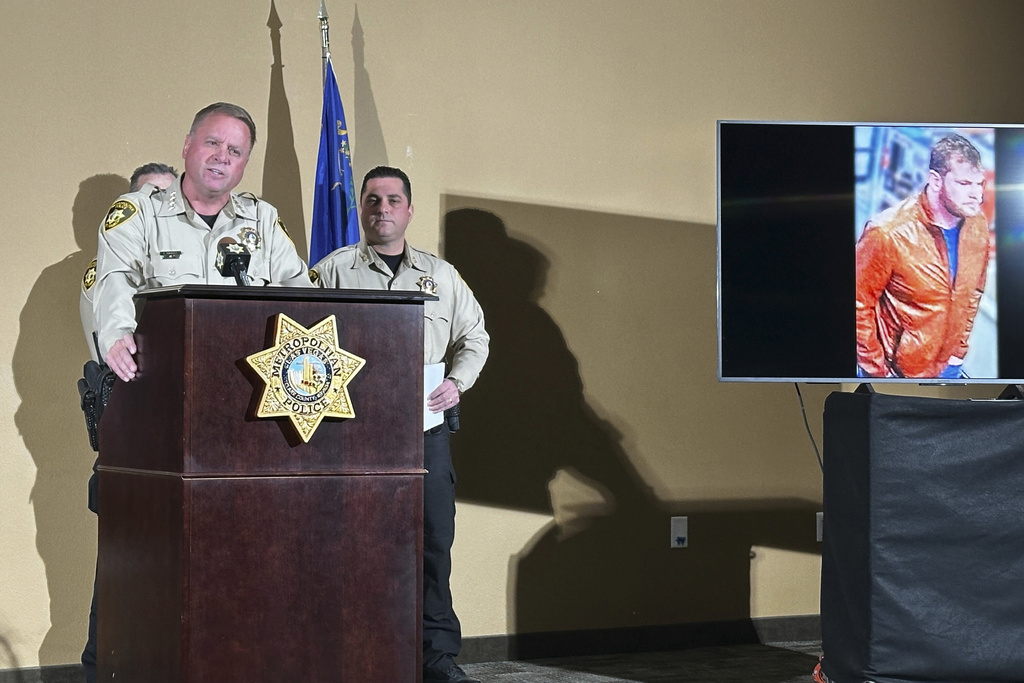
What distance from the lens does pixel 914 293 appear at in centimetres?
343

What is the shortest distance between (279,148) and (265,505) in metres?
2.08

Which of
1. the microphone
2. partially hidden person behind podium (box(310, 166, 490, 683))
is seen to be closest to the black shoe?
partially hidden person behind podium (box(310, 166, 490, 683))

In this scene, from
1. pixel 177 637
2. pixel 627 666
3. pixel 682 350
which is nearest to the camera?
pixel 177 637

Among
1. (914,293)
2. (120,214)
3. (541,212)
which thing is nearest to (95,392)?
(120,214)

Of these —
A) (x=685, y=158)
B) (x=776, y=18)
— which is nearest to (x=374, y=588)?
(x=685, y=158)

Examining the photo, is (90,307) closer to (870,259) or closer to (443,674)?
(443,674)

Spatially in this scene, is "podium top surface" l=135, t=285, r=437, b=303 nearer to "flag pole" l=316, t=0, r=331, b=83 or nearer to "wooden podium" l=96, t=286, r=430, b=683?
"wooden podium" l=96, t=286, r=430, b=683

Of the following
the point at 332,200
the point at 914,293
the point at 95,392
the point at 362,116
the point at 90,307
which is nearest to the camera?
the point at 95,392

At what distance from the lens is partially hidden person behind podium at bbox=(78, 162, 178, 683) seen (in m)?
2.99

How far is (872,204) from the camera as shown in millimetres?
3447

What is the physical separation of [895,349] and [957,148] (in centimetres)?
64

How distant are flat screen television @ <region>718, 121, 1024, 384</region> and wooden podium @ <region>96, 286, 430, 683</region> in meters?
1.55

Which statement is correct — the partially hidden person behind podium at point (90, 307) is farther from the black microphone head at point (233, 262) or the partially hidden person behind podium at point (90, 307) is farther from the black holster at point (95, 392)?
the black microphone head at point (233, 262)

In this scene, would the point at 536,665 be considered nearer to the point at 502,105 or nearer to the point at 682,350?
the point at 682,350
